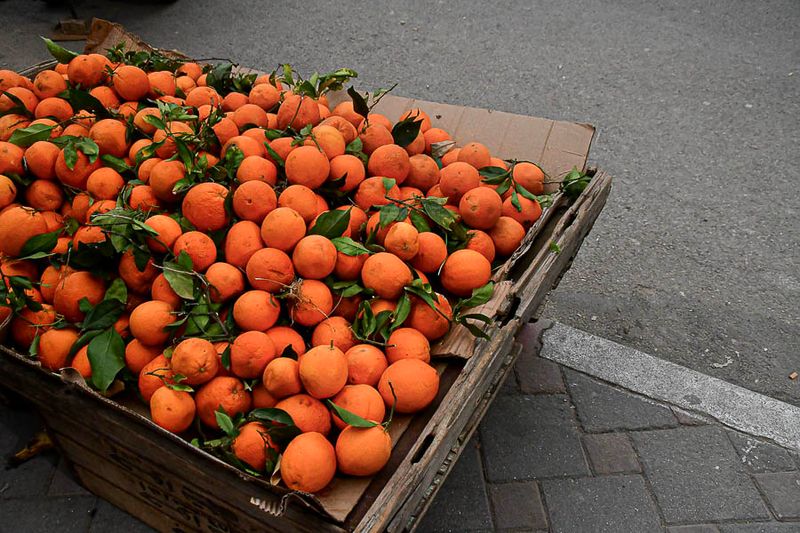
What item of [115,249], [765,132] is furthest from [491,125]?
[765,132]

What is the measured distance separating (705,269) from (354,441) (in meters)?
2.34

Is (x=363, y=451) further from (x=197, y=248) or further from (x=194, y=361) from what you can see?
(x=197, y=248)

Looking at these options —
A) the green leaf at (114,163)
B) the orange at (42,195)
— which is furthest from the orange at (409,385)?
the orange at (42,195)

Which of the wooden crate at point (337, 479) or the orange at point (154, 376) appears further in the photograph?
the orange at point (154, 376)

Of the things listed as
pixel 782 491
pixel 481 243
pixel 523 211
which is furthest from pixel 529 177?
pixel 782 491

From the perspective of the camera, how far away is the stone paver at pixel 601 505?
1.89m

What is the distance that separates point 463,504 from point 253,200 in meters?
1.25

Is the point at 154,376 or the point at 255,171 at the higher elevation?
the point at 255,171

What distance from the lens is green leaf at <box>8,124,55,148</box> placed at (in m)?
1.69

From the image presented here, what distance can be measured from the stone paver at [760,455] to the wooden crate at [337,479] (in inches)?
38.6

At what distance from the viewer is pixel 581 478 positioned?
2016mm

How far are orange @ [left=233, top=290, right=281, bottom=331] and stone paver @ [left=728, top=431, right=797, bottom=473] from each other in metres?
1.78

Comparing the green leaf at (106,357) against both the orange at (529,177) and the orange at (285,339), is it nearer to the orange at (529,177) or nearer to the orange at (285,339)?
the orange at (285,339)

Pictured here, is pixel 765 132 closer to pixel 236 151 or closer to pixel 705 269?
pixel 705 269
